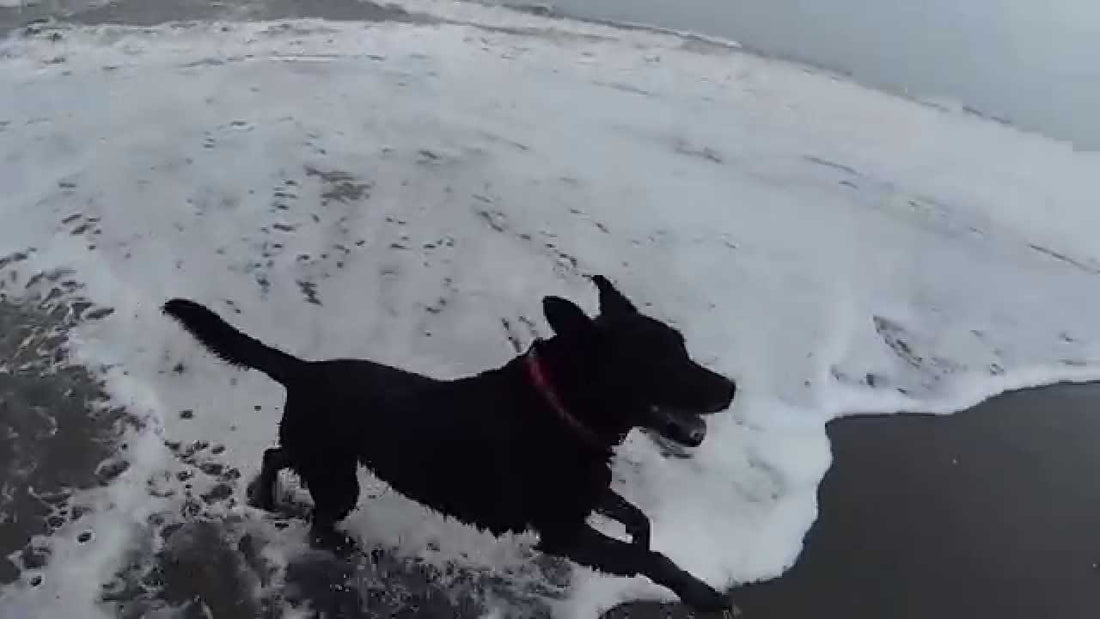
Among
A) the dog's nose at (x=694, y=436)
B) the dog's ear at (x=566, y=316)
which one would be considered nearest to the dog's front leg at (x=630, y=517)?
the dog's nose at (x=694, y=436)

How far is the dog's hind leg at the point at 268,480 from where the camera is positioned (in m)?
3.80

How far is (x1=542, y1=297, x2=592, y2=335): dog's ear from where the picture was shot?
3209 mm

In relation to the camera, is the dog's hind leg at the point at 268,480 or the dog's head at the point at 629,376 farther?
the dog's hind leg at the point at 268,480

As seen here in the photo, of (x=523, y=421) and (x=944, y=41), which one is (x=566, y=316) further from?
(x=944, y=41)

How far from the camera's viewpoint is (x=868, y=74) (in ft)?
29.9

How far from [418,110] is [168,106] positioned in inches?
62.1

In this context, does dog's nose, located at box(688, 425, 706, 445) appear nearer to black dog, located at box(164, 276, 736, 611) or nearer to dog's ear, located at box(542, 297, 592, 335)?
black dog, located at box(164, 276, 736, 611)

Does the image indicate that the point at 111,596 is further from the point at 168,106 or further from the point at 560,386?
the point at 168,106

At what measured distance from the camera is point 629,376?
10.7 ft

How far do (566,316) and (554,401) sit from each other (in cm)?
26

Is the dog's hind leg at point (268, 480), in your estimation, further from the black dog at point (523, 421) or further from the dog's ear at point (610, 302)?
the dog's ear at point (610, 302)

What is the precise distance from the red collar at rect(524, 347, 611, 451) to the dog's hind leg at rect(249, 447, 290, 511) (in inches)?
38.3

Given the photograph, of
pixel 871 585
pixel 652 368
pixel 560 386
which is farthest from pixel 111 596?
pixel 871 585

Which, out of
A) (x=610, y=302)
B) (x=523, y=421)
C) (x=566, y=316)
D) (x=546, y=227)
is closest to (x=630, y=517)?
(x=523, y=421)
